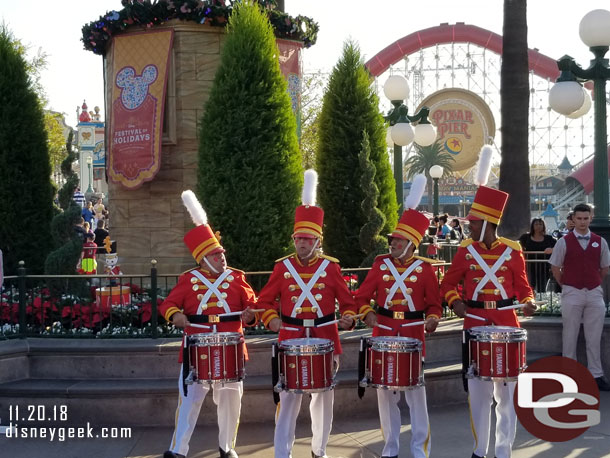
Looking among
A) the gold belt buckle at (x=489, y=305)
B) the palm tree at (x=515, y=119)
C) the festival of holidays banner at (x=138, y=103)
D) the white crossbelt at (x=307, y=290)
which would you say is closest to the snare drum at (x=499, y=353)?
the gold belt buckle at (x=489, y=305)

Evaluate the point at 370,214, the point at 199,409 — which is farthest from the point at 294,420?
the point at 370,214

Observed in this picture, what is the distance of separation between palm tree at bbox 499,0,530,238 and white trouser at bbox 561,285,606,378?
4.23 meters

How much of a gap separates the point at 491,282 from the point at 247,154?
468 cm

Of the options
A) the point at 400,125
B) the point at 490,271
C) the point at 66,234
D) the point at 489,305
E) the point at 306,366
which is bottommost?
the point at 306,366

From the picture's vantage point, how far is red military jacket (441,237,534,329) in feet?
21.9

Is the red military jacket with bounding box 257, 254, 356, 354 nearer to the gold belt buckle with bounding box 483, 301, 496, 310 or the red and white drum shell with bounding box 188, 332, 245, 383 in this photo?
the red and white drum shell with bounding box 188, 332, 245, 383

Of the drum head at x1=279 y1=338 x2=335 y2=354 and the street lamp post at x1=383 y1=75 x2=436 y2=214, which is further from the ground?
the street lamp post at x1=383 y1=75 x2=436 y2=214

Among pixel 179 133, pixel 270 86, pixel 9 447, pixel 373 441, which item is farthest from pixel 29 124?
pixel 373 441

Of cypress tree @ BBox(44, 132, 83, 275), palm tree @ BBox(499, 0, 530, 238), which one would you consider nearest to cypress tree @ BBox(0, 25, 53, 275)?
cypress tree @ BBox(44, 132, 83, 275)

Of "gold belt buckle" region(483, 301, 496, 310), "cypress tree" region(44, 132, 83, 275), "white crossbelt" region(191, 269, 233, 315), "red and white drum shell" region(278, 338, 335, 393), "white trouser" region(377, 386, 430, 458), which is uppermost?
"cypress tree" region(44, 132, 83, 275)

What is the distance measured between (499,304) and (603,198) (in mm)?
5124

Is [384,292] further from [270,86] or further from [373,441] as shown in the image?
[270,86]

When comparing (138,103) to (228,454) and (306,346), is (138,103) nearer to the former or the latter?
(228,454)

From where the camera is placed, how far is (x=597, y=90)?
11031mm
